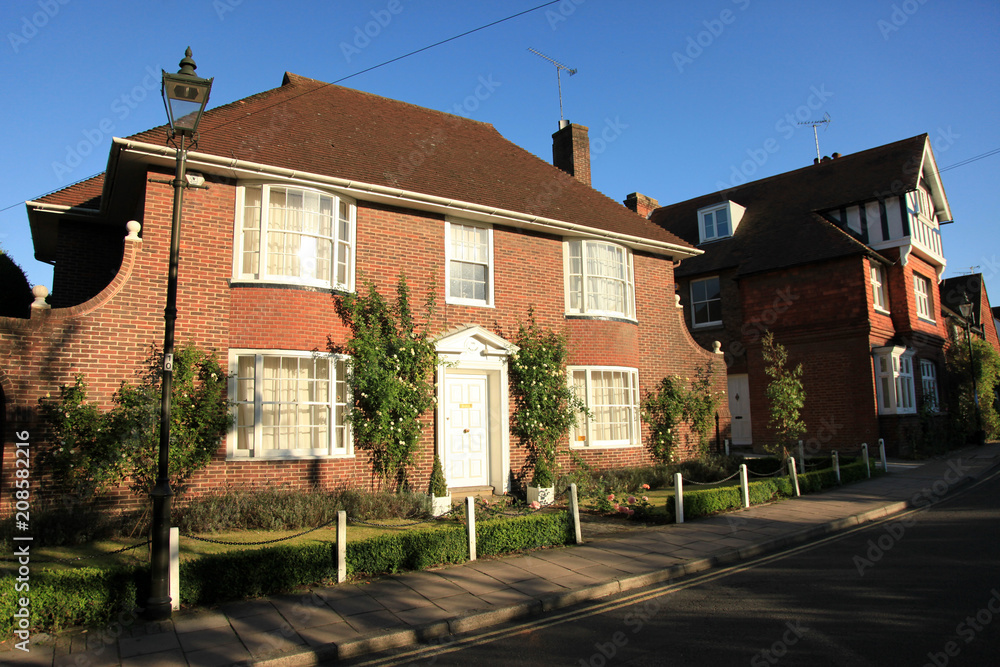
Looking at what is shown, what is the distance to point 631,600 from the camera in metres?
7.09

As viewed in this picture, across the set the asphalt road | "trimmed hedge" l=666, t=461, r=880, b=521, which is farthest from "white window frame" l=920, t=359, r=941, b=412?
the asphalt road

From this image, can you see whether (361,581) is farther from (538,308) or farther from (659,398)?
(659,398)

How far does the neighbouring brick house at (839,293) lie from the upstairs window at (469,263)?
13.2 m

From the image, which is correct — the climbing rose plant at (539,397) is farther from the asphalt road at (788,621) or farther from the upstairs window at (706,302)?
the upstairs window at (706,302)

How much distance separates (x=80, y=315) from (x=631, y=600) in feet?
30.0

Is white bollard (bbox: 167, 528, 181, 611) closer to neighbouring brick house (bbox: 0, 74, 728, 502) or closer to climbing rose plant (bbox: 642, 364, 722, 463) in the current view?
neighbouring brick house (bbox: 0, 74, 728, 502)

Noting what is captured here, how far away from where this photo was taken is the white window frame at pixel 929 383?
2350cm

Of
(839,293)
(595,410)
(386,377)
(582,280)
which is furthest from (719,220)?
(386,377)

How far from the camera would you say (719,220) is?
2647cm

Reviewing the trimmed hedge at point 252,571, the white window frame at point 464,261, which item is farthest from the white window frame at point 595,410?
the trimmed hedge at point 252,571

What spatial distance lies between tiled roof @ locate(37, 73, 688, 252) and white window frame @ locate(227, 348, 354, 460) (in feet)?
11.5

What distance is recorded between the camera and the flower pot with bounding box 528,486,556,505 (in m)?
12.6

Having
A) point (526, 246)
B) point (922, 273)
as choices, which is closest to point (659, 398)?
point (526, 246)

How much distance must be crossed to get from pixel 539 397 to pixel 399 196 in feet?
16.9
